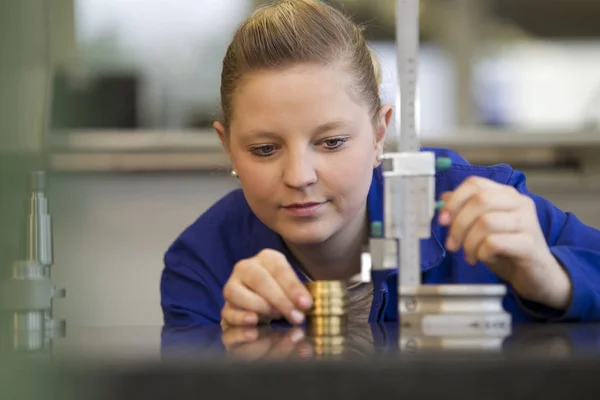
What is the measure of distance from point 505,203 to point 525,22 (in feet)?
9.87

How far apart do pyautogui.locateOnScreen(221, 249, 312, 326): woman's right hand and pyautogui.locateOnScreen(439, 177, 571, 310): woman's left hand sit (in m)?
0.19

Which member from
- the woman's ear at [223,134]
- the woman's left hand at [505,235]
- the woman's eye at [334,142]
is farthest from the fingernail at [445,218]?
the woman's ear at [223,134]

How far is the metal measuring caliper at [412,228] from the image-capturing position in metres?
0.84

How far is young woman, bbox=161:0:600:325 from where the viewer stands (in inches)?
40.5

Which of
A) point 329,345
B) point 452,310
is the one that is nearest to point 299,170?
point 452,310

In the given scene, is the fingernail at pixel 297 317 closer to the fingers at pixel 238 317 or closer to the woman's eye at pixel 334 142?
the fingers at pixel 238 317

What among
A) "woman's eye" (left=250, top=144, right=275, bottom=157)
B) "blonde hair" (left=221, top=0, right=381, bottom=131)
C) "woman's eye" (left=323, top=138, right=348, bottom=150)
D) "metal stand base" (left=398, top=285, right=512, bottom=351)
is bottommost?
"metal stand base" (left=398, top=285, right=512, bottom=351)

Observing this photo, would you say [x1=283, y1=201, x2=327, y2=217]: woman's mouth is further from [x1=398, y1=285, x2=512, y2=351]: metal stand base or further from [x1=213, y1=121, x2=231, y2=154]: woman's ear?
[x1=398, y1=285, x2=512, y2=351]: metal stand base

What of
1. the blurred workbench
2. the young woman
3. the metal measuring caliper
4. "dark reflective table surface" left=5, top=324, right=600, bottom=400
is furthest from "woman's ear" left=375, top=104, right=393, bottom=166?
the blurred workbench

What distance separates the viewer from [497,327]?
32.3 inches

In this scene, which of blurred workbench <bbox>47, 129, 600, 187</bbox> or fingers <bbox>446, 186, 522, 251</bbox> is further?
blurred workbench <bbox>47, 129, 600, 187</bbox>

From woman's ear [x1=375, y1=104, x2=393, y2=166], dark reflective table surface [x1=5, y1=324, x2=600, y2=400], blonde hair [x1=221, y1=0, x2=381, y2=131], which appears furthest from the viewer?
woman's ear [x1=375, y1=104, x2=393, y2=166]

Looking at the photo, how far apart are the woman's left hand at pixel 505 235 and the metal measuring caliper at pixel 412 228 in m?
0.06

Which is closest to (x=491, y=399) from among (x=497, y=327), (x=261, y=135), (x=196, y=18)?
(x=497, y=327)
